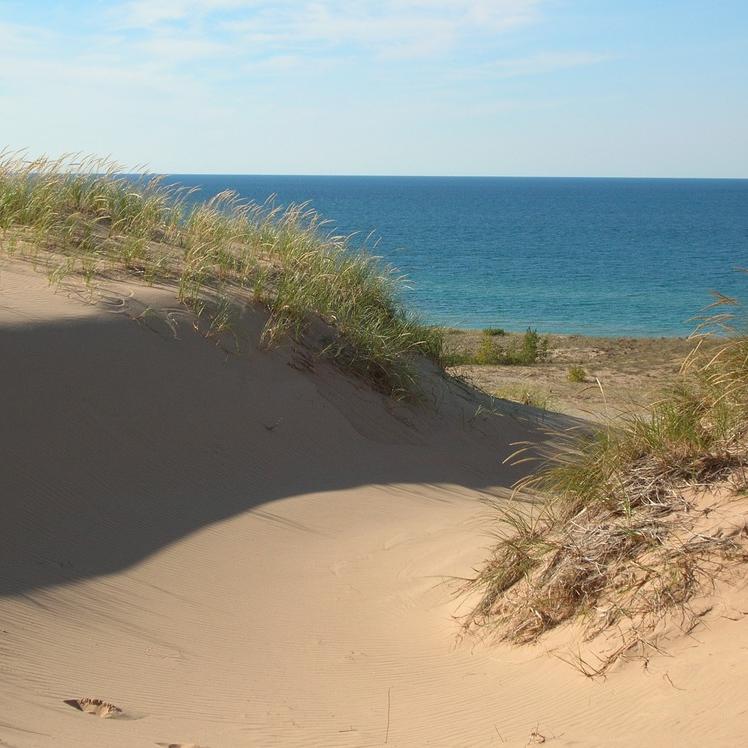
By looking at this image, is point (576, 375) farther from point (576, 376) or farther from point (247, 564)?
point (247, 564)

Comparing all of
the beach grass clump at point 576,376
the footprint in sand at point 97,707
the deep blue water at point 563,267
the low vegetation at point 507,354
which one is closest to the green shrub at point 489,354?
the low vegetation at point 507,354

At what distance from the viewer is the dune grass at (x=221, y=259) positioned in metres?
9.63

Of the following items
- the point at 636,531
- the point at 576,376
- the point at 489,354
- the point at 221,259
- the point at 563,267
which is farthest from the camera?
the point at 563,267

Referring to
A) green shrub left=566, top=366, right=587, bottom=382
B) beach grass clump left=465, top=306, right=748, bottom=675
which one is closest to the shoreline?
green shrub left=566, top=366, right=587, bottom=382

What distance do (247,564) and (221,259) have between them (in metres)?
5.15

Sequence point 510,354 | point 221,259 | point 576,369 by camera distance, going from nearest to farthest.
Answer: point 221,259
point 576,369
point 510,354

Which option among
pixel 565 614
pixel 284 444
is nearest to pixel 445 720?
pixel 565 614

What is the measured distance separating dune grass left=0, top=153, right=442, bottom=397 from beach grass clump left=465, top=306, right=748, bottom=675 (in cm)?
484

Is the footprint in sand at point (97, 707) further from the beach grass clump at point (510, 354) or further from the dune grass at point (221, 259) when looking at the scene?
the beach grass clump at point (510, 354)

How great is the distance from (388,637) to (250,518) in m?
2.08

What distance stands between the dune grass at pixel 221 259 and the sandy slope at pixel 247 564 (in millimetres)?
486

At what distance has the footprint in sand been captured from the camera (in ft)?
12.4

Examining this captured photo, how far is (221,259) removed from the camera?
10.4 m

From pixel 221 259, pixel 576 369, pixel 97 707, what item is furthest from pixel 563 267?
pixel 97 707
